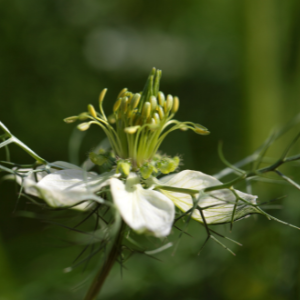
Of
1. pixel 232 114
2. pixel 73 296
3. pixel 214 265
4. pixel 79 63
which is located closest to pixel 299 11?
pixel 232 114

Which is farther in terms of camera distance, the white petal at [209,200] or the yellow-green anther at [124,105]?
the yellow-green anther at [124,105]

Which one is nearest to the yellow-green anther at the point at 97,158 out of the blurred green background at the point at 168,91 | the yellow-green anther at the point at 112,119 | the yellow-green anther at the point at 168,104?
the yellow-green anther at the point at 112,119

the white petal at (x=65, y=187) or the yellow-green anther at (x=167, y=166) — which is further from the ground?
the white petal at (x=65, y=187)

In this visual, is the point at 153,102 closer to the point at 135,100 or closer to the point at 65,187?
the point at 135,100

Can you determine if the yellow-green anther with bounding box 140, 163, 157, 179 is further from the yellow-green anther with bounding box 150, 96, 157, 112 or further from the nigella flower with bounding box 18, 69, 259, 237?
the yellow-green anther with bounding box 150, 96, 157, 112

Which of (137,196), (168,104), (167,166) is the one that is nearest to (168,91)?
(168,104)

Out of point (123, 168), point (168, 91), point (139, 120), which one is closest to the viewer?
point (123, 168)

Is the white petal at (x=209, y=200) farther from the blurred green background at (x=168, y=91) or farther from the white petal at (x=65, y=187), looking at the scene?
the blurred green background at (x=168, y=91)
